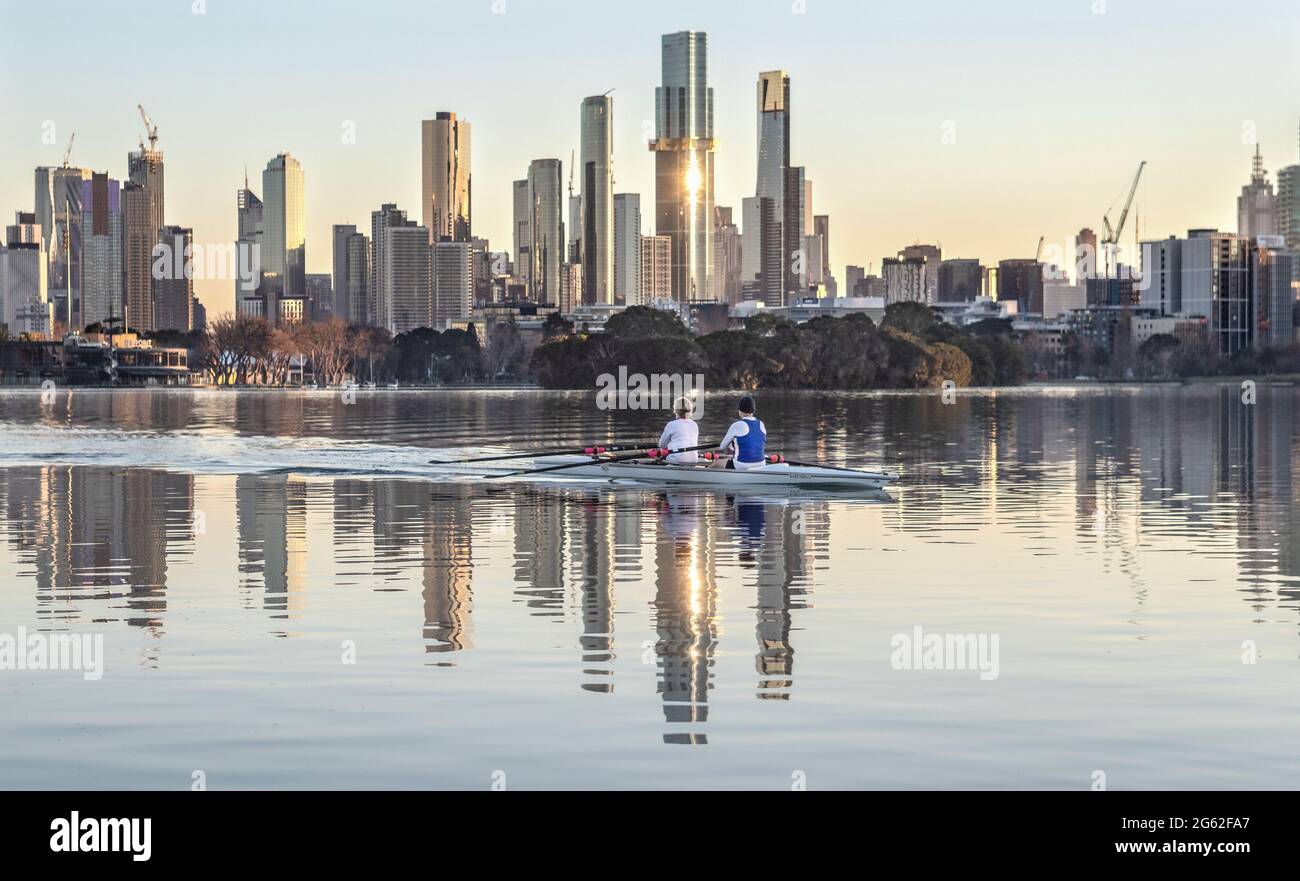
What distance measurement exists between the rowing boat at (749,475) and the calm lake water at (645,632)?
0.53 metres

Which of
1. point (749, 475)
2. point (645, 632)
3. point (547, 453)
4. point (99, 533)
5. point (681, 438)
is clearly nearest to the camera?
point (645, 632)

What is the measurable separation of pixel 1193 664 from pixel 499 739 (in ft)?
28.2

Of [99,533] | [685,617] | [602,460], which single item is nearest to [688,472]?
[602,460]

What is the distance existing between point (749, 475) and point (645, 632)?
21.9 m

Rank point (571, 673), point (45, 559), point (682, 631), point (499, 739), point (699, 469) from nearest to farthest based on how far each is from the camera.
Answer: point (499, 739)
point (571, 673)
point (682, 631)
point (45, 559)
point (699, 469)

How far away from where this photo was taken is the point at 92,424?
9806 cm

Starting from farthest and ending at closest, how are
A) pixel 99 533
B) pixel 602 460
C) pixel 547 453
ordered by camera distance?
pixel 547 453 → pixel 602 460 → pixel 99 533

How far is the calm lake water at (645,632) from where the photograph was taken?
1482cm

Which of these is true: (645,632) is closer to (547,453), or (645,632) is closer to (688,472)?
(688,472)

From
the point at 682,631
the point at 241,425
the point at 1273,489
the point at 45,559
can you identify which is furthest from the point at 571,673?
the point at 241,425

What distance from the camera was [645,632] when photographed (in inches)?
844
